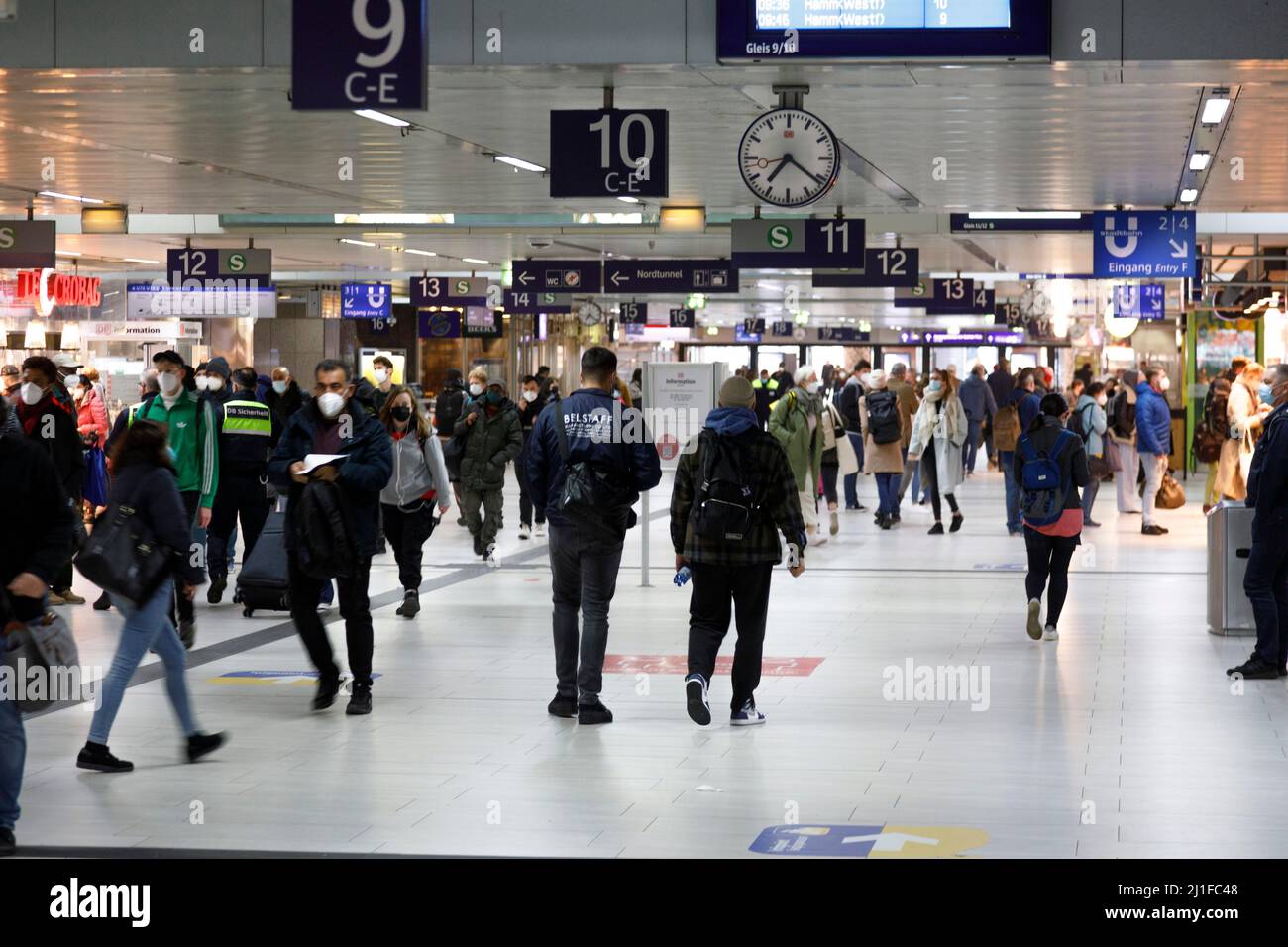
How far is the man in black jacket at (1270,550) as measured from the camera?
8859 mm

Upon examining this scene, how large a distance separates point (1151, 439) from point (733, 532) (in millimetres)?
11655

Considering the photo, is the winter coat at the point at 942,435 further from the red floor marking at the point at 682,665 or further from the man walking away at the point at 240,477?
A: the red floor marking at the point at 682,665

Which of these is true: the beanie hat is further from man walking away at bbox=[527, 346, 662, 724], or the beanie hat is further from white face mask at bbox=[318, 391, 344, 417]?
white face mask at bbox=[318, 391, 344, 417]

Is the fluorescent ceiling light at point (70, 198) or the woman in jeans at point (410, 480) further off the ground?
the fluorescent ceiling light at point (70, 198)

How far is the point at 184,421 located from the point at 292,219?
1314 centimetres

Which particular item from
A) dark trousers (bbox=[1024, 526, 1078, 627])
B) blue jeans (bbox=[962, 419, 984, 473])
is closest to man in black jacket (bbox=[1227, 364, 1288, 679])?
dark trousers (bbox=[1024, 526, 1078, 627])

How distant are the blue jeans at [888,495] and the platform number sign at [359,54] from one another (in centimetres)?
1188

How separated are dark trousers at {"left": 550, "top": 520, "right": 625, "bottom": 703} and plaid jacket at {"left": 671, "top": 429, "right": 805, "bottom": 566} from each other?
0.35m

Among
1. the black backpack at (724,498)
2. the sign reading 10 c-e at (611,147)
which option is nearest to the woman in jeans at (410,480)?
the sign reading 10 c-e at (611,147)

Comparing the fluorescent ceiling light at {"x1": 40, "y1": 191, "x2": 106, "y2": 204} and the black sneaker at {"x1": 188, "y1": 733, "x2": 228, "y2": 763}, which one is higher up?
the fluorescent ceiling light at {"x1": 40, "y1": 191, "x2": 106, "y2": 204}

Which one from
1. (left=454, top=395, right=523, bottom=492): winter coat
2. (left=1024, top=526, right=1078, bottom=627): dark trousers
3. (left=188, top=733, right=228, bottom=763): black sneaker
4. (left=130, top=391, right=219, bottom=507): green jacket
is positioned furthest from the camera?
(left=454, top=395, right=523, bottom=492): winter coat

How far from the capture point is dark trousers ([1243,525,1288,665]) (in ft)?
29.4
